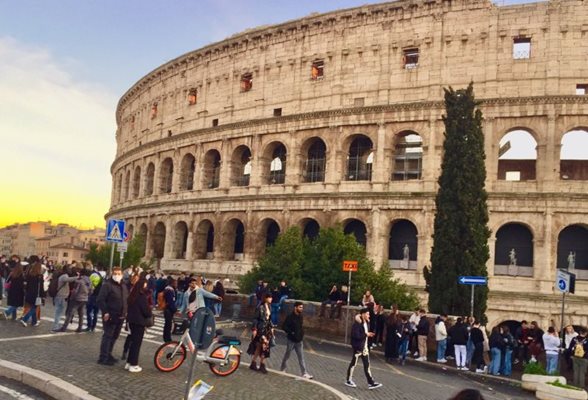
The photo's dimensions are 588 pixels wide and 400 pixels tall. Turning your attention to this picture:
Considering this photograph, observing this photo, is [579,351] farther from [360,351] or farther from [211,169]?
[211,169]

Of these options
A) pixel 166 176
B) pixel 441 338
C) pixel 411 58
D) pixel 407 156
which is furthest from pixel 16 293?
pixel 166 176

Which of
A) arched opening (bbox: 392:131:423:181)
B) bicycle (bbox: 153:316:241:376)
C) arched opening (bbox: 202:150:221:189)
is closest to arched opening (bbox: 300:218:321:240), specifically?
arched opening (bbox: 392:131:423:181)

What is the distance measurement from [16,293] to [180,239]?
25.2 m

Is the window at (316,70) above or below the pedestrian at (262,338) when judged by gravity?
above

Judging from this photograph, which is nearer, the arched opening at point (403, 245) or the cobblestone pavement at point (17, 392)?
the cobblestone pavement at point (17, 392)

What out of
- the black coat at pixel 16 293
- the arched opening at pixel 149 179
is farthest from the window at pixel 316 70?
the black coat at pixel 16 293

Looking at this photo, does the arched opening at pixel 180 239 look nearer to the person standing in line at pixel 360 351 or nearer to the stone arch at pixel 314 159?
the stone arch at pixel 314 159

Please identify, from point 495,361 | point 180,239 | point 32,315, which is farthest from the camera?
point 180,239

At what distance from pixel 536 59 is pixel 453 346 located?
18.3 m

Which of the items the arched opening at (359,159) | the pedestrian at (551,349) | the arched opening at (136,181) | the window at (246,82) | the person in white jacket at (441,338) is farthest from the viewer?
the arched opening at (136,181)

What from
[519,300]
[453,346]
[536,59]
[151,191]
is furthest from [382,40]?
[151,191]

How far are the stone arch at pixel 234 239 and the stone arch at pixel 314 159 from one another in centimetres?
598

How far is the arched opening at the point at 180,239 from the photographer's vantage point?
133 feet

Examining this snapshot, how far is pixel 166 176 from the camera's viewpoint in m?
43.7
